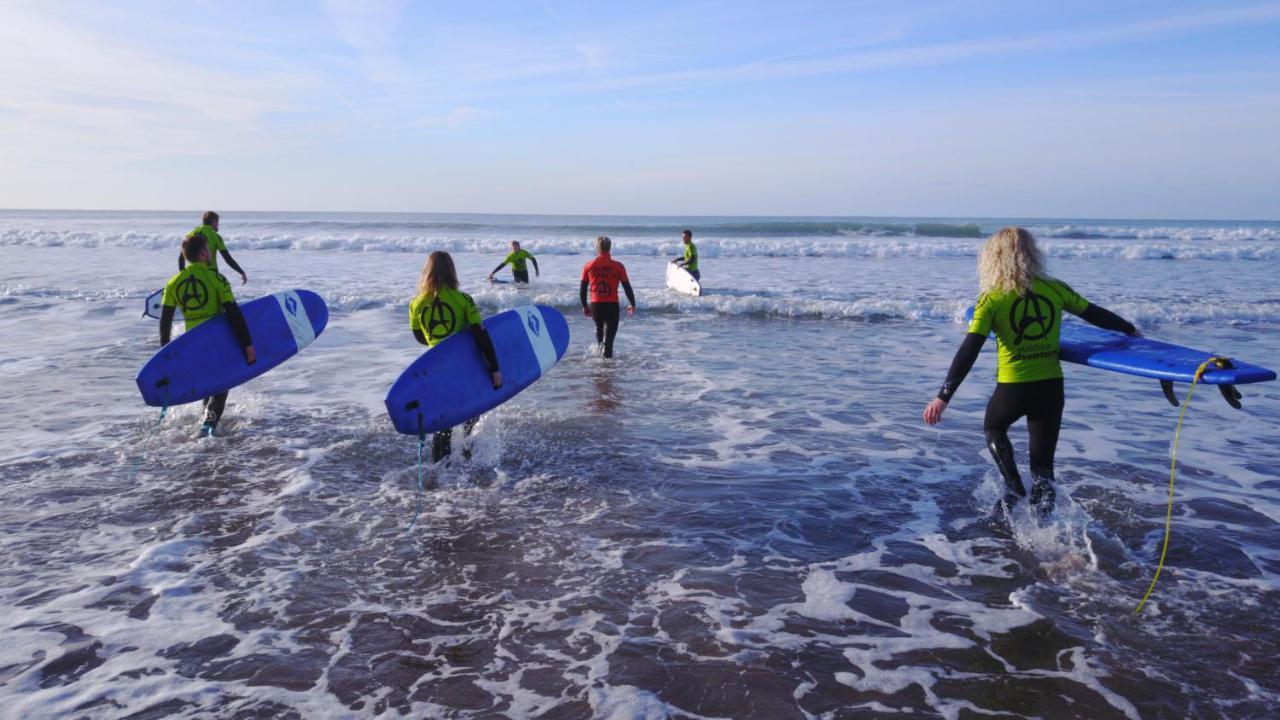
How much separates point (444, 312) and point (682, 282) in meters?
12.9

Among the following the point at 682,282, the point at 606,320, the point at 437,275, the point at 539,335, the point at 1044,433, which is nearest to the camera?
the point at 1044,433

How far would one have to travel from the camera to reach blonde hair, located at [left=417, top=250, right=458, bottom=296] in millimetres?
6043

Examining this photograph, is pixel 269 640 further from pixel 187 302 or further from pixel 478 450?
pixel 187 302

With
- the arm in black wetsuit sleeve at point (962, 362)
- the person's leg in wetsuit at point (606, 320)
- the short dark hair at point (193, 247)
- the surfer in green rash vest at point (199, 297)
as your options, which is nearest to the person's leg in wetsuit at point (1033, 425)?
the arm in black wetsuit sleeve at point (962, 362)

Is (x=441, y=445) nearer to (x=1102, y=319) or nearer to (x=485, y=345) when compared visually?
(x=485, y=345)

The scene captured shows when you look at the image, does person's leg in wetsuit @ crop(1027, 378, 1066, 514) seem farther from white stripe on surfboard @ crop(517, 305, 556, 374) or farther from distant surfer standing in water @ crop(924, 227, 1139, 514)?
white stripe on surfboard @ crop(517, 305, 556, 374)

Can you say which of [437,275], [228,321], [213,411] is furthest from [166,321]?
[437,275]

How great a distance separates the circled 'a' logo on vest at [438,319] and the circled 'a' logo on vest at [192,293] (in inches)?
92.0

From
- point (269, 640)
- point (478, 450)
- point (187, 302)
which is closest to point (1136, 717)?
point (269, 640)

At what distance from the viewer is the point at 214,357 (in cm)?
699

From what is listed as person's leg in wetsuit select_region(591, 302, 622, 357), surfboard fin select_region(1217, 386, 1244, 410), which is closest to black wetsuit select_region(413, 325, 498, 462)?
person's leg in wetsuit select_region(591, 302, 622, 357)

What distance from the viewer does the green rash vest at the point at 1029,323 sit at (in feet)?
14.6

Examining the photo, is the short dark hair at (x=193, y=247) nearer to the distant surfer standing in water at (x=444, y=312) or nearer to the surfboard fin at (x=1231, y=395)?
the distant surfer standing in water at (x=444, y=312)

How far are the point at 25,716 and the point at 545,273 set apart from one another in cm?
2246
